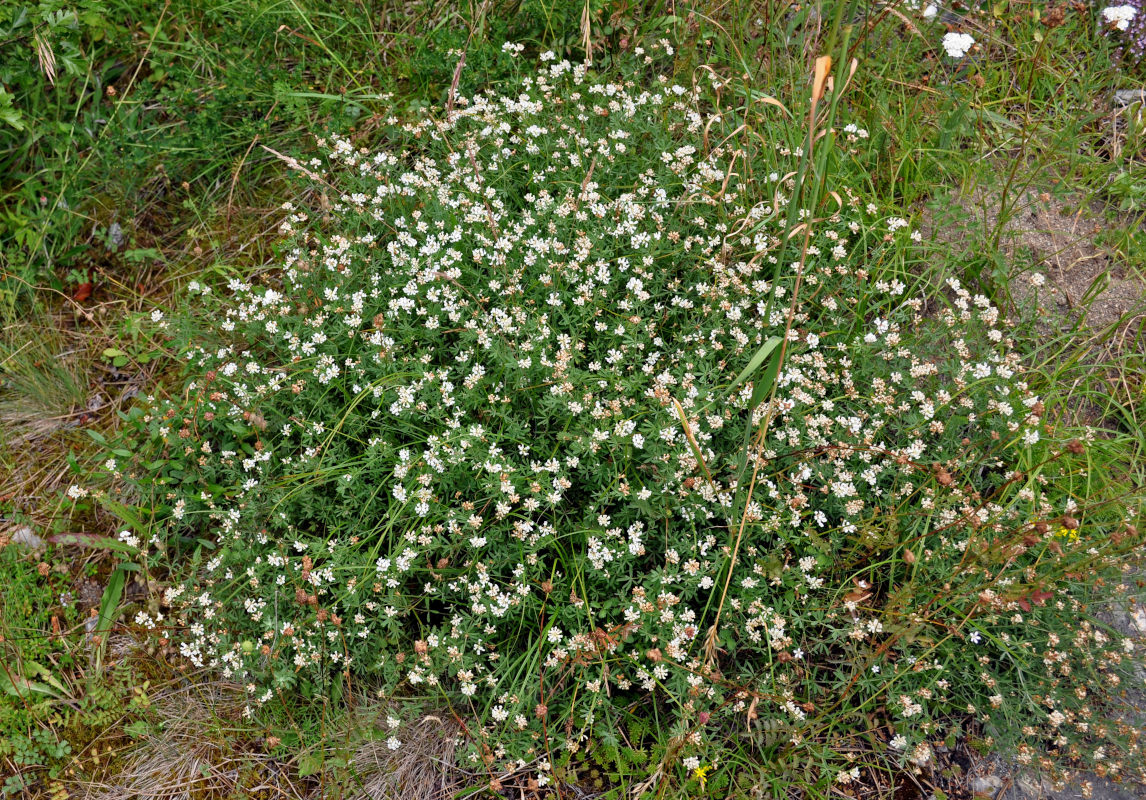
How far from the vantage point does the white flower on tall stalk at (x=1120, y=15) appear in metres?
4.61

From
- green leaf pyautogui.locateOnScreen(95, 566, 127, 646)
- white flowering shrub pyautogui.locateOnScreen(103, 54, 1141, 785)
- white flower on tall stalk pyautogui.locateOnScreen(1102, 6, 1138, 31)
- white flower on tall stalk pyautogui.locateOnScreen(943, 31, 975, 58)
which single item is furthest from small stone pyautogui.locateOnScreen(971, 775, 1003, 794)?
white flower on tall stalk pyautogui.locateOnScreen(1102, 6, 1138, 31)

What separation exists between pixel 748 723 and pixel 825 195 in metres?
2.72

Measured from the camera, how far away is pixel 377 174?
13.9 feet

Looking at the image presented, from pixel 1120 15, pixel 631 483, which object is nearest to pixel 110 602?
pixel 631 483

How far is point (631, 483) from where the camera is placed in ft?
10.8

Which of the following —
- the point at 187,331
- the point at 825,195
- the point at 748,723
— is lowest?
the point at 748,723

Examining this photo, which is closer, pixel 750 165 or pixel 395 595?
pixel 395 595

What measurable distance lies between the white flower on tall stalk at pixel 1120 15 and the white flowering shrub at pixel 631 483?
2.20 meters

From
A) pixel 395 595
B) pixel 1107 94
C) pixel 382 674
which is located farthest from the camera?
pixel 1107 94

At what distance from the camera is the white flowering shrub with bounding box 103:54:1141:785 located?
9.96 ft

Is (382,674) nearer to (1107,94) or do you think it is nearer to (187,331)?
(187,331)

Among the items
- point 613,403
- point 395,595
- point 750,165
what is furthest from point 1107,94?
point 395,595

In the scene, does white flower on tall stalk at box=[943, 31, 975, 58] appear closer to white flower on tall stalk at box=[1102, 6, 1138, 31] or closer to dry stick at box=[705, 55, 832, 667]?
white flower on tall stalk at box=[1102, 6, 1138, 31]

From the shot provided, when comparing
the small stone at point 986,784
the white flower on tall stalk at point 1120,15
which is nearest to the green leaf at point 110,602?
the small stone at point 986,784
